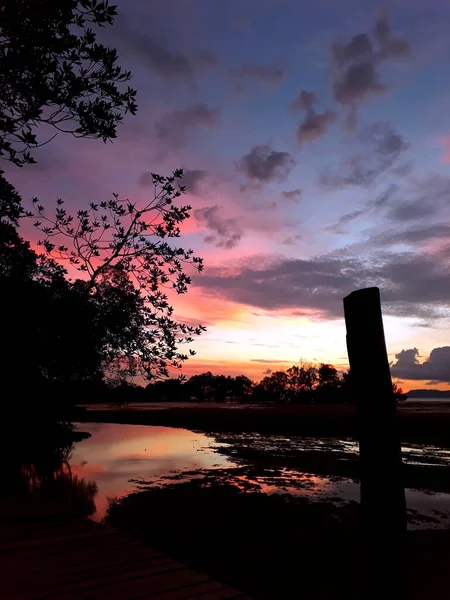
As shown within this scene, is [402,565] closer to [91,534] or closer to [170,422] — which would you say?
[91,534]

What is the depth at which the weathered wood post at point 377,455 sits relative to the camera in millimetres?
4297

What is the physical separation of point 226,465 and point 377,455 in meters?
18.2

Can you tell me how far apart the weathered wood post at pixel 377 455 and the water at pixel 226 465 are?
9.42m

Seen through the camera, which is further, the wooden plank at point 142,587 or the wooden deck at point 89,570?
the wooden deck at point 89,570

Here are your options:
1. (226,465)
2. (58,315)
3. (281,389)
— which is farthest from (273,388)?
(58,315)

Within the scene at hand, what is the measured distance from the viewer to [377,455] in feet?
14.4

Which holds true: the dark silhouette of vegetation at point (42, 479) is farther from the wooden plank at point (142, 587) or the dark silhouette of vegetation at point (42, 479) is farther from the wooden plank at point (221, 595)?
the wooden plank at point (221, 595)

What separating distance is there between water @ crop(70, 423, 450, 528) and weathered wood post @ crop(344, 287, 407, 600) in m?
9.42

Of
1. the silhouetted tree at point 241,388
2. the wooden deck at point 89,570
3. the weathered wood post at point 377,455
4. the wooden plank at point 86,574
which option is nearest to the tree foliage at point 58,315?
the wooden deck at point 89,570

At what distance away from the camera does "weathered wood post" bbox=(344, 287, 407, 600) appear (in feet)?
14.1

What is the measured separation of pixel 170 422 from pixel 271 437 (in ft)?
62.2

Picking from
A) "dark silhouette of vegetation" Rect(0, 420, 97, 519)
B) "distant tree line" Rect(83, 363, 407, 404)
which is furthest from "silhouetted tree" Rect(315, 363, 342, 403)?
"dark silhouette of vegetation" Rect(0, 420, 97, 519)

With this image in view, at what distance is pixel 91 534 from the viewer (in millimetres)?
7727

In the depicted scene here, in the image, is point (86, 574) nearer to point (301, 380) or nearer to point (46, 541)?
point (46, 541)
